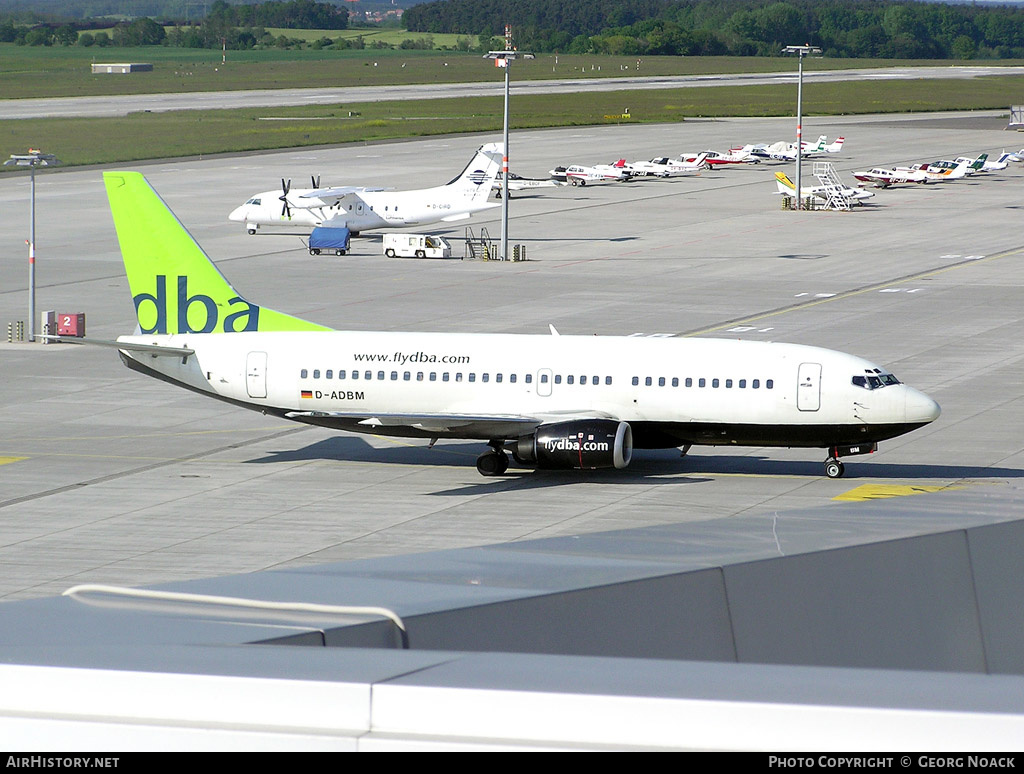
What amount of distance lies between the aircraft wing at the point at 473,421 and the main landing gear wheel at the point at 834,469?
6.00m

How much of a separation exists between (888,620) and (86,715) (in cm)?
540

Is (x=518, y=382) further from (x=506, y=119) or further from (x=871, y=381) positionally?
(x=506, y=119)

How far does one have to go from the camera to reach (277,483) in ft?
128

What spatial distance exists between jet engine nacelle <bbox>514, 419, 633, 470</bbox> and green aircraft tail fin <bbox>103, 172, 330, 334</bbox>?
8.75m

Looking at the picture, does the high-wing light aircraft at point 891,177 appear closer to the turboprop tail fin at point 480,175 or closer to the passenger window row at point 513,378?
the turboprop tail fin at point 480,175

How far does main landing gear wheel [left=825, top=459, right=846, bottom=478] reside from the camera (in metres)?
38.8

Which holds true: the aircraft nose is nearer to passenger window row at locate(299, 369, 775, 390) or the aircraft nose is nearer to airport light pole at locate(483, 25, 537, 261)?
passenger window row at locate(299, 369, 775, 390)

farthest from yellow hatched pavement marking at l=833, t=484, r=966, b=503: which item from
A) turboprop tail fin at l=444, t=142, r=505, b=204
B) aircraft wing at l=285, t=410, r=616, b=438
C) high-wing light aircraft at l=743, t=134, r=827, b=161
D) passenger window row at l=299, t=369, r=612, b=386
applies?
high-wing light aircraft at l=743, t=134, r=827, b=161

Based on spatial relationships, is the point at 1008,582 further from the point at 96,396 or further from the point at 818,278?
the point at 818,278

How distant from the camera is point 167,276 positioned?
4244 centimetres

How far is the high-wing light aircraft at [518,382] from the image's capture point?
3766 cm

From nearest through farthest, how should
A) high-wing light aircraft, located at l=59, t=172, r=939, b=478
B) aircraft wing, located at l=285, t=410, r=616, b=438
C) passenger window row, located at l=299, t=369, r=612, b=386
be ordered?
high-wing light aircraft, located at l=59, t=172, r=939, b=478, aircraft wing, located at l=285, t=410, r=616, b=438, passenger window row, located at l=299, t=369, r=612, b=386

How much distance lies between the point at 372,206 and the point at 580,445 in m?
59.9

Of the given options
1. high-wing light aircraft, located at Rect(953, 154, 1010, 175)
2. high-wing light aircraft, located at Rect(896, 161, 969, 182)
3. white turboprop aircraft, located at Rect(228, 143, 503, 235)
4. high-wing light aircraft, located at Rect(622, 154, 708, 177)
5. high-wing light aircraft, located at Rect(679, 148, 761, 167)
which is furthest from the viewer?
high-wing light aircraft, located at Rect(679, 148, 761, 167)
